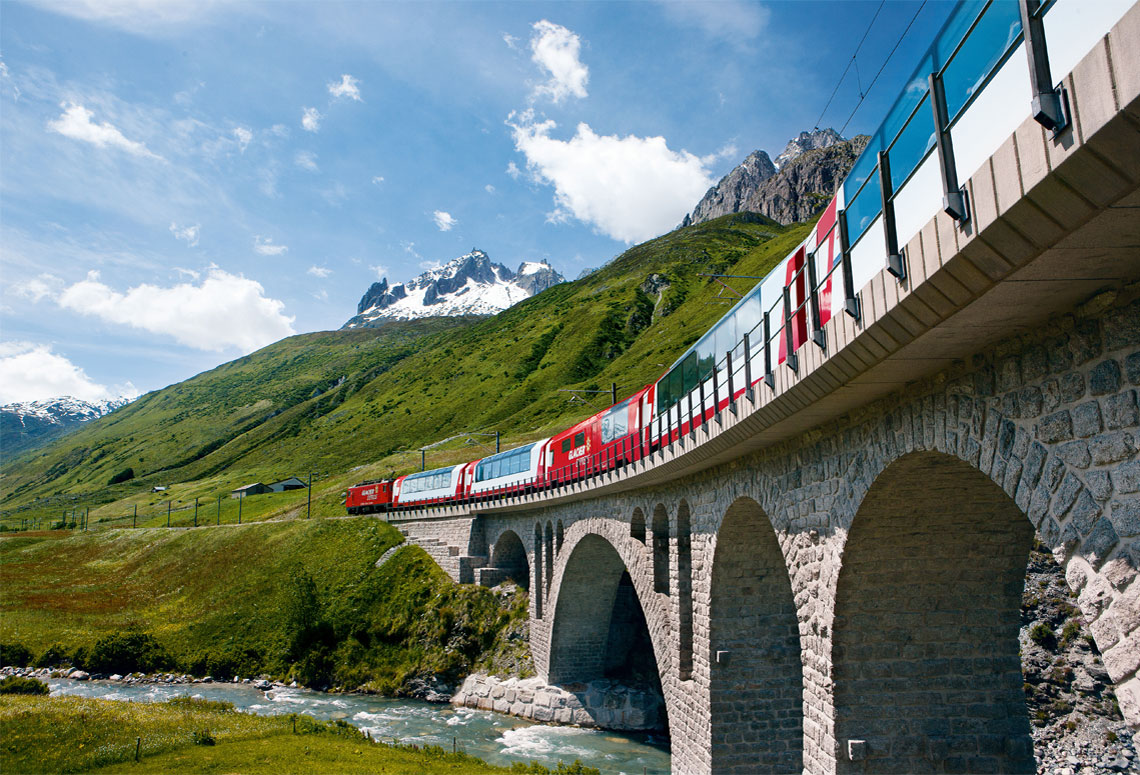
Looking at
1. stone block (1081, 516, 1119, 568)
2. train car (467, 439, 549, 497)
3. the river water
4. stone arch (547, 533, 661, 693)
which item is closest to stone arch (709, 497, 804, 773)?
the river water

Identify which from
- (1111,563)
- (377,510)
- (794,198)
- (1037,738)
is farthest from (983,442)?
(794,198)

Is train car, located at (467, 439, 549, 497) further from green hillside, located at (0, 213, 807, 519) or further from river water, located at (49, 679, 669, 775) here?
green hillside, located at (0, 213, 807, 519)

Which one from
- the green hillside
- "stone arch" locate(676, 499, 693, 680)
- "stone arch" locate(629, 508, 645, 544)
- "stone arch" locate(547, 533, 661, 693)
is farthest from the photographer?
the green hillside

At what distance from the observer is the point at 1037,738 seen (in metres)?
19.4

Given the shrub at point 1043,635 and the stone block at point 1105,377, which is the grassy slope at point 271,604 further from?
the stone block at point 1105,377

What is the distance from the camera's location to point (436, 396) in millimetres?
127938

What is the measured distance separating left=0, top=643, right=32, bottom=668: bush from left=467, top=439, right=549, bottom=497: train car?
95.6 feet

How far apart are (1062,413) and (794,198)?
185403mm

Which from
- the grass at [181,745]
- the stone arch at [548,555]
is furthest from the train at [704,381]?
the grass at [181,745]

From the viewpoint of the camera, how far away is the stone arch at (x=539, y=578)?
3669cm

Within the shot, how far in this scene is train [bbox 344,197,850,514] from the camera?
9.86 meters

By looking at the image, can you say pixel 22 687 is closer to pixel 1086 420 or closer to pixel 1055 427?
pixel 1055 427

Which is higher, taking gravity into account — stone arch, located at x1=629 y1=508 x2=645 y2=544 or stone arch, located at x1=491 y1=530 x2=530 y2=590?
stone arch, located at x1=629 y1=508 x2=645 y2=544

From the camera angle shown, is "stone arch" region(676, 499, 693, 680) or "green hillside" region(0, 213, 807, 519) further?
"green hillside" region(0, 213, 807, 519)
